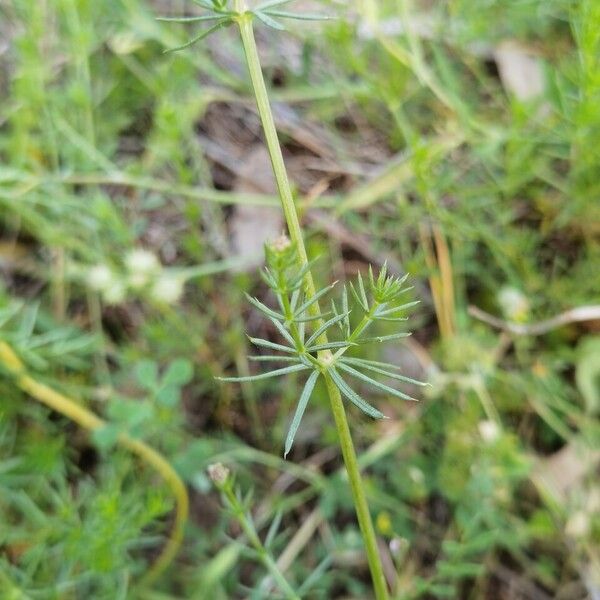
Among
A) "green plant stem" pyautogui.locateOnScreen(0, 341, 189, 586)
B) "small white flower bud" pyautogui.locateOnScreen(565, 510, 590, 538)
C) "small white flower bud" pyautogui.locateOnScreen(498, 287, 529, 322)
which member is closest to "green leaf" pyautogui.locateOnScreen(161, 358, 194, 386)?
"green plant stem" pyautogui.locateOnScreen(0, 341, 189, 586)

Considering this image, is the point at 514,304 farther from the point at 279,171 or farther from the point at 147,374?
the point at 279,171

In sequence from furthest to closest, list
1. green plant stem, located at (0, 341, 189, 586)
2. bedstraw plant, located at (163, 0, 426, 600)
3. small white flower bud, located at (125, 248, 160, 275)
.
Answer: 1. small white flower bud, located at (125, 248, 160, 275)
2. green plant stem, located at (0, 341, 189, 586)
3. bedstraw plant, located at (163, 0, 426, 600)

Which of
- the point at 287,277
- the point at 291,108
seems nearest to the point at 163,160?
the point at 291,108

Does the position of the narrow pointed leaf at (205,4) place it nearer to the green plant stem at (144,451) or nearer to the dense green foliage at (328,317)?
the dense green foliage at (328,317)

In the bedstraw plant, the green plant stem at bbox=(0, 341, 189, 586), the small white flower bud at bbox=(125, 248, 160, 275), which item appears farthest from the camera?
the small white flower bud at bbox=(125, 248, 160, 275)

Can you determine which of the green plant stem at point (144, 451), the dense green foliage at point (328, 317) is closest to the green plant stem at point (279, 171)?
the dense green foliage at point (328, 317)

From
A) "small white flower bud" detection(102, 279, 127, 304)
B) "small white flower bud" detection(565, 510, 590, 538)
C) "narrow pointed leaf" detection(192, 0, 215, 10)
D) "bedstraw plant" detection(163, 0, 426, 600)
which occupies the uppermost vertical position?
"narrow pointed leaf" detection(192, 0, 215, 10)

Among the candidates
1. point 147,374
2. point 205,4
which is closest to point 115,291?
point 147,374

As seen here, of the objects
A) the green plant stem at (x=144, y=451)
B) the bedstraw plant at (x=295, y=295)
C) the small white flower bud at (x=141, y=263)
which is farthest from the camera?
the small white flower bud at (x=141, y=263)

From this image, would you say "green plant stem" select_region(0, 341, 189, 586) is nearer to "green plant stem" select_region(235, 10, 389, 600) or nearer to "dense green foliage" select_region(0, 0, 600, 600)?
"dense green foliage" select_region(0, 0, 600, 600)
